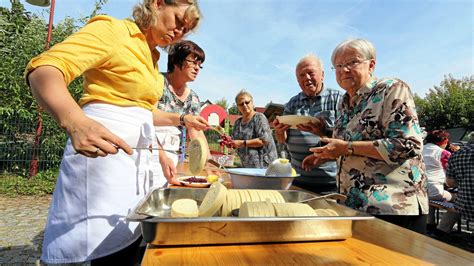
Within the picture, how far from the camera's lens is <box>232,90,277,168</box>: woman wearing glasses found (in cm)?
411

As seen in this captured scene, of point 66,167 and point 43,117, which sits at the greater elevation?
point 43,117

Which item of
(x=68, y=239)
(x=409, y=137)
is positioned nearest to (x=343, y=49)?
(x=409, y=137)

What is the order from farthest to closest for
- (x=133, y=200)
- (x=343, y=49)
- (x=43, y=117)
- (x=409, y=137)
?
(x=43, y=117)
(x=343, y=49)
(x=409, y=137)
(x=133, y=200)

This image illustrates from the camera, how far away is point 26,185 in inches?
249

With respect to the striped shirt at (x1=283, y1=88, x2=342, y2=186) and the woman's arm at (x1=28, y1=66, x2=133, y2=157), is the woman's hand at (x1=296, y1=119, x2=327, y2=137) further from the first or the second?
the woman's arm at (x1=28, y1=66, x2=133, y2=157)

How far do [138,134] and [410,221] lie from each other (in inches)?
57.7

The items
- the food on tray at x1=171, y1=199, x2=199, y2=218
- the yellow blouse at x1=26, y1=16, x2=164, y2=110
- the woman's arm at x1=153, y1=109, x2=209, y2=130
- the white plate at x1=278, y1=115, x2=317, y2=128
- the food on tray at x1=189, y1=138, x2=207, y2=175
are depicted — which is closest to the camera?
the food on tray at x1=171, y1=199, x2=199, y2=218

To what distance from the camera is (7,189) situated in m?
6.14

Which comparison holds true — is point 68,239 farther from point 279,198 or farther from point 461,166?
point 461,166

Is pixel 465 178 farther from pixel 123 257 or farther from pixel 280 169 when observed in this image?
pixel 123 257

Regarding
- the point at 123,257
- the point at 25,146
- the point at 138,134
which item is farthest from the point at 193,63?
the point at 25,146

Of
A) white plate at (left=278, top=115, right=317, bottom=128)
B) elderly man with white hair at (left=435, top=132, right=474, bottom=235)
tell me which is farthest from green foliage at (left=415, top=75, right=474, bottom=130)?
white plate at (left=278, top=115, right=317, bottom=128)

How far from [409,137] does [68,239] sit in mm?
1610

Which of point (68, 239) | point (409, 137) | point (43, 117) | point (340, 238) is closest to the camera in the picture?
point (340, 238)
